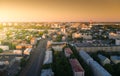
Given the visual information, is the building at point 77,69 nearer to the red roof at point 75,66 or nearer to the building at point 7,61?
the red roof at point 75,66

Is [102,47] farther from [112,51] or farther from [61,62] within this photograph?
[61,62]

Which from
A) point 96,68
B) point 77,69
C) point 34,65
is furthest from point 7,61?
point 96,68

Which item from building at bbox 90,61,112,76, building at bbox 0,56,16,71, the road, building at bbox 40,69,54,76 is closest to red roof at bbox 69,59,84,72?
building at bbox 90,61,112,76

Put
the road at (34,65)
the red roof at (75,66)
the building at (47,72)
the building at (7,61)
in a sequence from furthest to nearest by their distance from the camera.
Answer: the building at (7,61), the road at (34,65), the red roof at (75,66), the building at (47,72)

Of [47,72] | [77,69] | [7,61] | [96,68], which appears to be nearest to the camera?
[47,72]

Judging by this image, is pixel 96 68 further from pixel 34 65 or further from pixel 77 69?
pixel 34 65

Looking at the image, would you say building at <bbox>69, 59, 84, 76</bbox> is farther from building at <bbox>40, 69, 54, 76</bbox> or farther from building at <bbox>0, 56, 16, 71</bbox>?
building at <bbox>0, 56, 16, 71</bbox>

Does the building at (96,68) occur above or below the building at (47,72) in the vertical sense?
below

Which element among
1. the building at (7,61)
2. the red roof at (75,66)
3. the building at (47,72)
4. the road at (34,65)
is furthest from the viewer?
the building at (7,61)

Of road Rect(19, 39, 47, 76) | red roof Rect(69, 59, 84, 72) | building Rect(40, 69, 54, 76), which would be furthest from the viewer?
road Rect(19, 39, 47, 76)

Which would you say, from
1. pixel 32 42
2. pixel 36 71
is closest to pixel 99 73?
pixel 36 71

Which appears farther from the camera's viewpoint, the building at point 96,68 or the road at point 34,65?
the road at point 34,65

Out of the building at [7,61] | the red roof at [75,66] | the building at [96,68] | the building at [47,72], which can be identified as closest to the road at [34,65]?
the building at [47,72]
